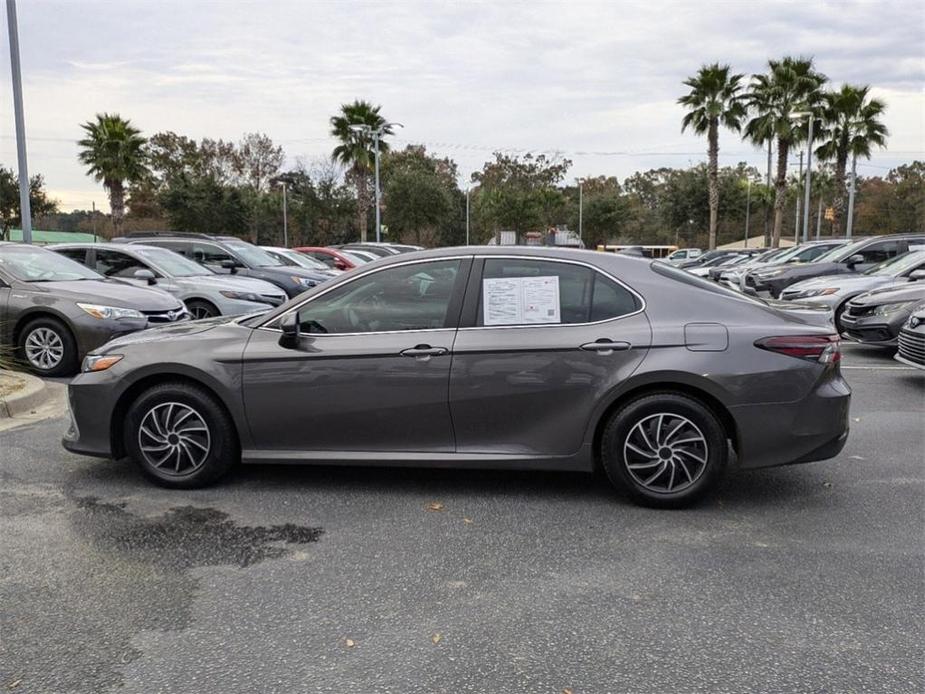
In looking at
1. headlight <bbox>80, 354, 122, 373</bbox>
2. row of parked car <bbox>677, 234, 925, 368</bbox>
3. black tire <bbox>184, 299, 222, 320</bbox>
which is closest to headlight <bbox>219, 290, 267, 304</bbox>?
black tire <bbox>184, 299, 222, 320</bbox>

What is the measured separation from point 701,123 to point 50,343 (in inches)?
1437

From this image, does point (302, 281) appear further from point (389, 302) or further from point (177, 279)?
point (389, 302)

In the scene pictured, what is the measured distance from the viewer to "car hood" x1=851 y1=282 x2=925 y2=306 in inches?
382

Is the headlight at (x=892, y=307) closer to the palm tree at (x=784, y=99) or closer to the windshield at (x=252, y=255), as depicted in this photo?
the windshield at (x=252, y=255)

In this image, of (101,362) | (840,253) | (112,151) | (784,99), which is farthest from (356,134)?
(101,362)

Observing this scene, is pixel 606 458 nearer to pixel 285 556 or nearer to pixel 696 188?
pixel 285 556

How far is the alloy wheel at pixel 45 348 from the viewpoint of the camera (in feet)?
28.4

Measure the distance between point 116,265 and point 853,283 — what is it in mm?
11172

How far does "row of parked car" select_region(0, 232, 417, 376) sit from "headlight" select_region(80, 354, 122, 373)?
3.18 meters

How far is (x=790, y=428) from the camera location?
4434 millimetres

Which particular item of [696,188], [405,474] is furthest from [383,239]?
[405,474]

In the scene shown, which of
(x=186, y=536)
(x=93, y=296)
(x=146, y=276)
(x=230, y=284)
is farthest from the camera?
(x=230, y=284)

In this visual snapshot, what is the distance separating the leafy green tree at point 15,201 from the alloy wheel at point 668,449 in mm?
49332

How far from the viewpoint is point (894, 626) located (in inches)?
127
